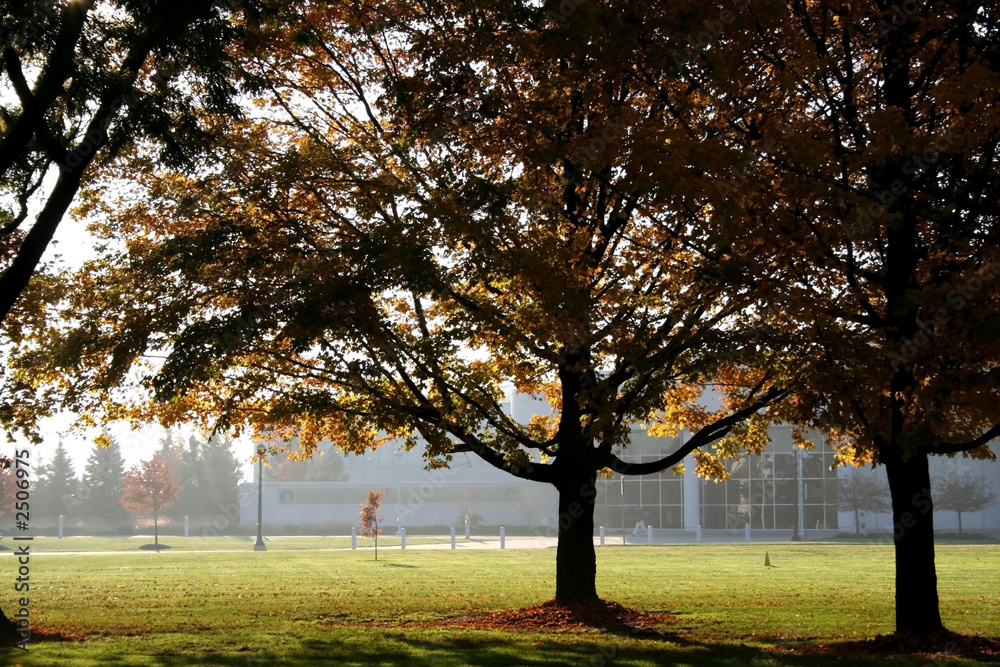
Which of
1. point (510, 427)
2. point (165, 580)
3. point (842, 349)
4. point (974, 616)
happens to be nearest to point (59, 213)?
point (510, 427)

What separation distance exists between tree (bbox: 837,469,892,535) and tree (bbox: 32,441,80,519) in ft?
204

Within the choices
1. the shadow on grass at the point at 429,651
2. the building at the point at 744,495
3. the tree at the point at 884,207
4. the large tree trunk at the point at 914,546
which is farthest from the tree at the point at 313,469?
the tree at the point at 884,207

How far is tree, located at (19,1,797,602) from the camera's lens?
11.6 metres

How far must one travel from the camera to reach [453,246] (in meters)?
12.7

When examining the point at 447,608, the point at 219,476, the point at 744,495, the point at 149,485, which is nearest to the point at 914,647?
the point at 447,608

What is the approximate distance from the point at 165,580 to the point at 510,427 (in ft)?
49.1

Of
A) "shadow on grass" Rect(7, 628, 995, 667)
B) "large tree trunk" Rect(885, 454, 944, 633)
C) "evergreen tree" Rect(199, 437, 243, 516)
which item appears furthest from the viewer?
"evergreen tree" Rect(199, 437, 243, 516)

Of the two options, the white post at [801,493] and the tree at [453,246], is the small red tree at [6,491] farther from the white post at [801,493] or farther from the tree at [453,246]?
the tree at [453,246]

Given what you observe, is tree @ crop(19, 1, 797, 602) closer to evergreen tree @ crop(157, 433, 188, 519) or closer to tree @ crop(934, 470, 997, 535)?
tree @ crop(934, 470, 997, 535)

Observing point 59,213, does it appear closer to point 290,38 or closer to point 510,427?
point 290,38

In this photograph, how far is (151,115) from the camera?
1075 centimetres

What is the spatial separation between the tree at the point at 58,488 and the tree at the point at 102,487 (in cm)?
134

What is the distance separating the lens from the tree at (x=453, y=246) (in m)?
11.6

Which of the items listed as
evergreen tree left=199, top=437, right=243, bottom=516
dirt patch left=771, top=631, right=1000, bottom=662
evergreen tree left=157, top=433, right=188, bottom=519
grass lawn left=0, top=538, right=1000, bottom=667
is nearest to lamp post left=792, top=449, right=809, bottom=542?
grass lawn left=0, top=538, right=1000, bottom=667
